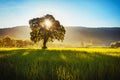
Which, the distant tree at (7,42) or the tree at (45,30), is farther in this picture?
the distant tree at (7,42)

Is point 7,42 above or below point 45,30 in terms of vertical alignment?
below

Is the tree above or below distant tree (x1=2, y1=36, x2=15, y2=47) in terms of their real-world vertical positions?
above

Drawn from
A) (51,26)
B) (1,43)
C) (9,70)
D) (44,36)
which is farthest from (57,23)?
(1,43)

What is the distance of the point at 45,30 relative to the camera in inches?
1850

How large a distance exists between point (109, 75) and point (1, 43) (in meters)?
98.8

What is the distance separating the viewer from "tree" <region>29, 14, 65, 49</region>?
1850 inches

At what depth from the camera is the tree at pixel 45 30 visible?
154 ft

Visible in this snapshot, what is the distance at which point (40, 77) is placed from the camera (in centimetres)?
750

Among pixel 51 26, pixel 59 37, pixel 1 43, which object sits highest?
pixel 51 26

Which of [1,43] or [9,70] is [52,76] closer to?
[9,70]

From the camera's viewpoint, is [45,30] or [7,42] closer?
[45,30]

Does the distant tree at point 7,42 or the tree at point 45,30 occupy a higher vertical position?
the tree at point 45,30

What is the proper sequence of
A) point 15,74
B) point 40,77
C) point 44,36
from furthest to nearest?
point 44,36, point 15,74, point 40,77

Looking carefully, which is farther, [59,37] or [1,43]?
[1,43]
